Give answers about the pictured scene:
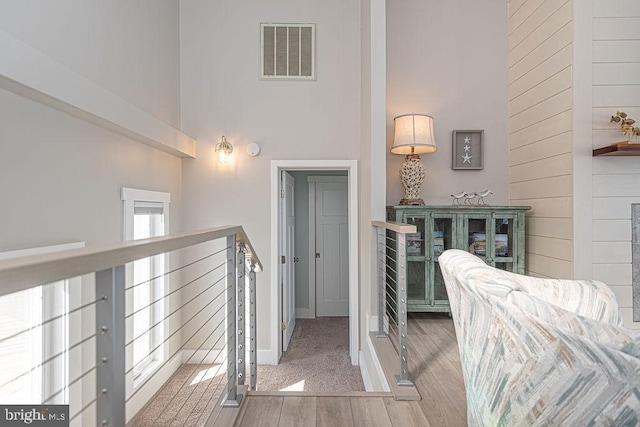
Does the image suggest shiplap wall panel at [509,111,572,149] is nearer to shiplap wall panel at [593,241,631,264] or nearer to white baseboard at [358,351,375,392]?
shiplap wall panel at [593,241,631,264]

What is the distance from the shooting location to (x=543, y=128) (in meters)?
2.80

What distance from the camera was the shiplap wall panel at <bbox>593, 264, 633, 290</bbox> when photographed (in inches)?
93.6

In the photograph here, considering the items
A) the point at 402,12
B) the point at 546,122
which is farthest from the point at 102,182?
the point at 546,122

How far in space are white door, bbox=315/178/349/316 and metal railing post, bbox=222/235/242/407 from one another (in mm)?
3508

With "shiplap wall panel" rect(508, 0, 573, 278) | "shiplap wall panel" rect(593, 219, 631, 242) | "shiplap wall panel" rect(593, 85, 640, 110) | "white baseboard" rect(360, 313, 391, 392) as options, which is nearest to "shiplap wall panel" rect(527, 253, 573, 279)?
"shiplap wall panel" rect(508, 0, 573, 278)

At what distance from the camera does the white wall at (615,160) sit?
238 centimetres

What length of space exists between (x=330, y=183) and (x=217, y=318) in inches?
101

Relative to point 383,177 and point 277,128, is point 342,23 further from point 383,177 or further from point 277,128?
point 383,177

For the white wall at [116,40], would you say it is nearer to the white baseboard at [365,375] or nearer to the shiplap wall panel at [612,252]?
the white baseboard at [365,375]

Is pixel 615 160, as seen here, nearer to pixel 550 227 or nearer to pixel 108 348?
pixel 550 227

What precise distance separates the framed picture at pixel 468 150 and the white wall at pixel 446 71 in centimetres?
6

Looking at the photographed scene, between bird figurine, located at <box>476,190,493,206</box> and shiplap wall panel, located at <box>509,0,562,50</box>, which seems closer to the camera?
shiplap wall panel, located at <box>509,0,562,50</box>

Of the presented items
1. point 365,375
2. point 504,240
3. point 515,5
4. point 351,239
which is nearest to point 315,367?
point 365,375

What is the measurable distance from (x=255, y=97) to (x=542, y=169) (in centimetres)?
282
